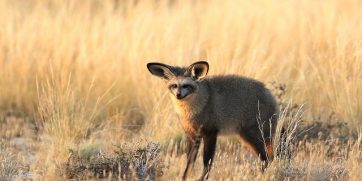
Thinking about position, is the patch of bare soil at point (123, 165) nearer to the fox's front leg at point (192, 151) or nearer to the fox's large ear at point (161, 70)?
the fox's front leg at point (192, 151)

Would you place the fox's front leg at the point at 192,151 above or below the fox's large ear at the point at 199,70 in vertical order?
below

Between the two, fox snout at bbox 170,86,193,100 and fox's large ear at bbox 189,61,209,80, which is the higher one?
fox's large ear at bbox 189,61,209,80

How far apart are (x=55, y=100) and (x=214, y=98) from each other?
2154 mm

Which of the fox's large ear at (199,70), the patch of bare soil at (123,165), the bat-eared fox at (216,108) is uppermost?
the fox's large ear at (199,70)

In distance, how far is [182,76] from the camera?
23.0 ft

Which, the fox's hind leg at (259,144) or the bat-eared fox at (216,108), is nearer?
the bat-eared fox at (216,108)

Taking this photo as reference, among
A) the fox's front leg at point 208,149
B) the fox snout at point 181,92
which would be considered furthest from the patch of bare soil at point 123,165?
the fox snout at point 181,92

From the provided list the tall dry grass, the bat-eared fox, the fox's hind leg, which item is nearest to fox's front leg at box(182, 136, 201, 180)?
the bat-eared fox

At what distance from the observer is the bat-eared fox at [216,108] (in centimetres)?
702

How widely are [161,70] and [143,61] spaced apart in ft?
12.0

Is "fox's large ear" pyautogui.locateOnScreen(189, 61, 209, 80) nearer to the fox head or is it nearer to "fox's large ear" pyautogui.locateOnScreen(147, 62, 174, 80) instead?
the fox head

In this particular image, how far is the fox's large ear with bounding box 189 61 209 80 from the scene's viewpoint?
6.95 metres

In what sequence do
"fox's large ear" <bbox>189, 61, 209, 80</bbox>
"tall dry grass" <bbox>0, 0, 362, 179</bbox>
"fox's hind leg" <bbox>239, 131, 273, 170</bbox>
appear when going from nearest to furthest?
"fox's large ear" <bbox>189, 61, 209, 80</bbox>, "fox's hind leg" <bbox>239, 131, 273, 170</bbox>, "tall dry grass" <bbox>0, 0, 362, 179</bbox>

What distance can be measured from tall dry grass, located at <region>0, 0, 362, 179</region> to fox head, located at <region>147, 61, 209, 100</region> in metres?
1.36
